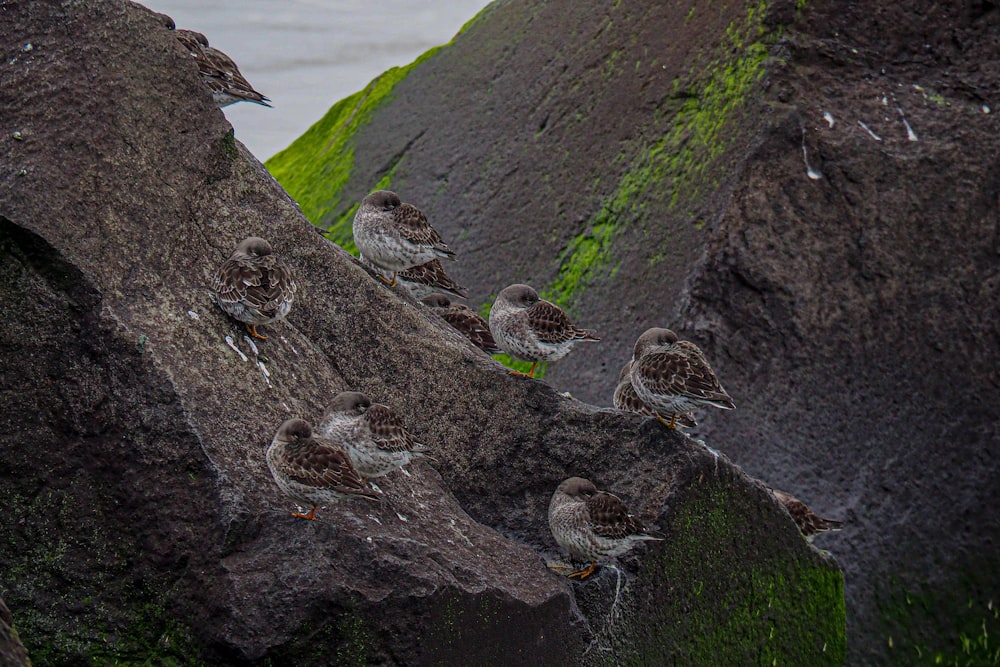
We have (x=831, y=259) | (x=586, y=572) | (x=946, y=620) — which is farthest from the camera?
(x=831, y=259)

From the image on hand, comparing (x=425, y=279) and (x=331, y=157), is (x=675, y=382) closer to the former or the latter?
(x=425, y=279)

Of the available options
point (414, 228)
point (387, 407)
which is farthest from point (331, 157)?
point (387, 407)

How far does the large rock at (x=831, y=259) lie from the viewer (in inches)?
374

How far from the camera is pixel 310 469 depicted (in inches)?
243

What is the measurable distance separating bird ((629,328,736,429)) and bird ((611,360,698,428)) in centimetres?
15

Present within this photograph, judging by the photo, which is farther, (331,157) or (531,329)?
(331,157)

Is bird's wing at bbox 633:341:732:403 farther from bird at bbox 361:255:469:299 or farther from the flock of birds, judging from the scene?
bird at bbox 361:255:469:299

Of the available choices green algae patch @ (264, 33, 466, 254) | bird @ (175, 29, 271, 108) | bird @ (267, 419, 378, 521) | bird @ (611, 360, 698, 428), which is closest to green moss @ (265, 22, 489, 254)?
green algae patch @ (264, 33, 466, 254)

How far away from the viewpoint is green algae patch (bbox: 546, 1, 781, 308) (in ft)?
34.6

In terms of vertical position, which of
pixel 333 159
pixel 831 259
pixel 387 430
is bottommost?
pixel 387 430

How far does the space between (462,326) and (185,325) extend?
338 cm

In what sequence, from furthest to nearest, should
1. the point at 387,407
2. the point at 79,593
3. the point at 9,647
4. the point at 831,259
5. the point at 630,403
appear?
the point at 831,259
the point at 630,403
the point at 387,407
the point at 79,593
the point at 9,647

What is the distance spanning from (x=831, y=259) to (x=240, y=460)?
217 inches

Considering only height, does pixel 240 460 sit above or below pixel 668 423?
below
